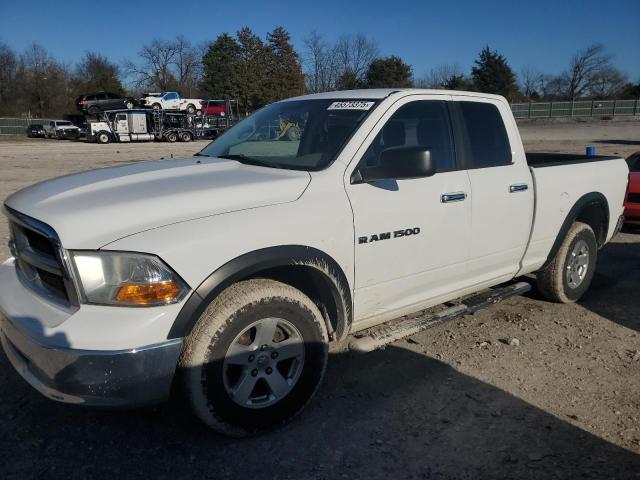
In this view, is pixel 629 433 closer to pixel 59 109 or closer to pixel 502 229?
pixel 502 229

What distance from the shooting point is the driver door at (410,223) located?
3.23 meters

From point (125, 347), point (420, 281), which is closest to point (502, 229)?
point (420, 281)

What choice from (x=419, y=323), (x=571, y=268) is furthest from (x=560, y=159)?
(x=419, y=323)

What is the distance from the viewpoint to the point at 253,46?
235ft

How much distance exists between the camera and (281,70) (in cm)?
6800

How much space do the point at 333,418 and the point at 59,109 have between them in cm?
7476

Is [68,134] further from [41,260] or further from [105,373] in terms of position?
[105,373]

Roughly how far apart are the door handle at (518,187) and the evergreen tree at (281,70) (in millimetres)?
63138

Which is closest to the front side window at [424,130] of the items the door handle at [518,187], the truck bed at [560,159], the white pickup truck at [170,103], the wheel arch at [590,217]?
the door handle at [518,187]

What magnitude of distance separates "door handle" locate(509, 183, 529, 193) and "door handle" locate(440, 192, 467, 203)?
23.2 inches

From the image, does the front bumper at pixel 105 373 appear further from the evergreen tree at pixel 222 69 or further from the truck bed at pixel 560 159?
the evergreen tree at pixel 222 69

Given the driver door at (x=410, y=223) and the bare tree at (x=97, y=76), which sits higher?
the bare tree at (x=97, y=76)

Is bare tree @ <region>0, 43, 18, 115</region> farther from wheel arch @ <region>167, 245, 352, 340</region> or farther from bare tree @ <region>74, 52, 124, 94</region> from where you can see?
wheel arch @ <region>167, 245, 352, 340</region>

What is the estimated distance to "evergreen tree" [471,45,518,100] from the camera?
6831 centimetres
